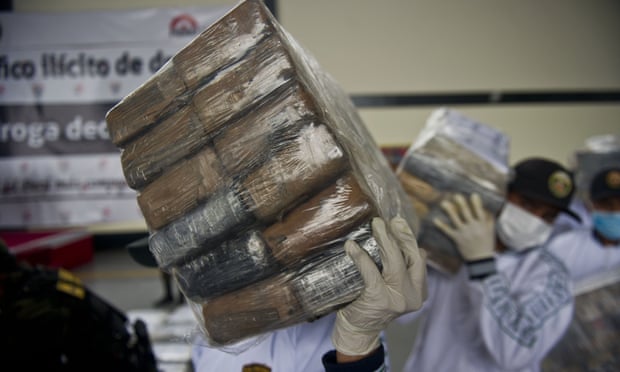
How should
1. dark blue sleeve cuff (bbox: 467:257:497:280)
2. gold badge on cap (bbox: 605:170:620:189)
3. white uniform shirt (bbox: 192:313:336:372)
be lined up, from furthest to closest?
gold badge on cap (bbox: 605:170:620:189) → dark blue sleeve cuff (bbox: 467:257:497:280) → white uniform shirt (bbox: 192:313:336:372)

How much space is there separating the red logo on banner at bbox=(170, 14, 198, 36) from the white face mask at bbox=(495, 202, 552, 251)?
4.62 meters

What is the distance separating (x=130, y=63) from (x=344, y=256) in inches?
208

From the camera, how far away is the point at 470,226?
1.33m

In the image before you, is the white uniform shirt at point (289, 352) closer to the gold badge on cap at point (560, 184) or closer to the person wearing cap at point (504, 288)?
the person wearing cap at point (504, 288)

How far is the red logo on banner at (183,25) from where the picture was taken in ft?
16.7

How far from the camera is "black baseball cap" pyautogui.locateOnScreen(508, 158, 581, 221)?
1.56 metres

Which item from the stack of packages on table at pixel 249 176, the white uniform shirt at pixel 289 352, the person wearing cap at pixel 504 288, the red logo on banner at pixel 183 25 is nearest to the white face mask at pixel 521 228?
the person wearing cap at pixel 504 288

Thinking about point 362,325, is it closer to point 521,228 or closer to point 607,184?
point 521,228

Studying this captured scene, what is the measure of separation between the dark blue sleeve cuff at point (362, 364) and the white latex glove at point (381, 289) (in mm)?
17

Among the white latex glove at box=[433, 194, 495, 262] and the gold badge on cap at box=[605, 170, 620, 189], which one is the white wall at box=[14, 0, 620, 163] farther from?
the white latex glove at box=[433, 194, 495, 262]

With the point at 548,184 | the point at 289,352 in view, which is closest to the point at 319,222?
the point at 289,352

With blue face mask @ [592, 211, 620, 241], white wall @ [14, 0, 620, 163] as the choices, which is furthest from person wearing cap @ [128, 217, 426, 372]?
white wall @ [14, 0, 620, 163]

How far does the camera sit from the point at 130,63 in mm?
5121

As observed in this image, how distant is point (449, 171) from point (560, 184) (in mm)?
578
